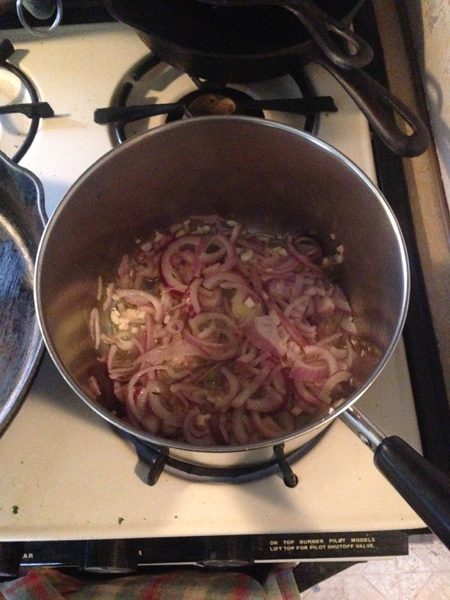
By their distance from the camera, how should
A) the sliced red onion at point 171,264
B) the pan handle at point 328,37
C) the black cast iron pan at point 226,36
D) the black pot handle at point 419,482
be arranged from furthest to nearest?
1. the sliced red onion at point 171,264
2. the black cast iron pan at point 226,36
3. the pan handle at point 328,37
4. the black pot handle at point 419,482

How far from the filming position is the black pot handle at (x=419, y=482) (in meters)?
0.42

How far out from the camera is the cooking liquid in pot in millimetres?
691

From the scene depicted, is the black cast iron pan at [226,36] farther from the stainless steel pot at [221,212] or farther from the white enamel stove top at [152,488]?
the white enamel stove top at [152,488]

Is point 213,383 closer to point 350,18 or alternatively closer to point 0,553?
point 0,553

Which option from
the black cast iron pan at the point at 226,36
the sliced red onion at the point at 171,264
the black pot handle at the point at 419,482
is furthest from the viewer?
the sliced red onion at the point at 171,264

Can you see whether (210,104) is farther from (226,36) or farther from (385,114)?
(385,114)

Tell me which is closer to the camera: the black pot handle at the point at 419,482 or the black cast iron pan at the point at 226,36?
the black pot handle at the point at 419,482

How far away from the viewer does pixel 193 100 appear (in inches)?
30.5

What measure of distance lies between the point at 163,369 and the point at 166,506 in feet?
0.56

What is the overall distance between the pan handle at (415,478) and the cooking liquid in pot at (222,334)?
7.7 inches

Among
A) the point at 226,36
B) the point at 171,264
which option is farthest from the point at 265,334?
the point at 226,36

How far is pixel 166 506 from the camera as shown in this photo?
618 mm

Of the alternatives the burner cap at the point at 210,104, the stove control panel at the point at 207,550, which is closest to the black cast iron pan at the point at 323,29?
the burner cap at the point at 210,104

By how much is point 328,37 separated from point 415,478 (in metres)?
0.45
